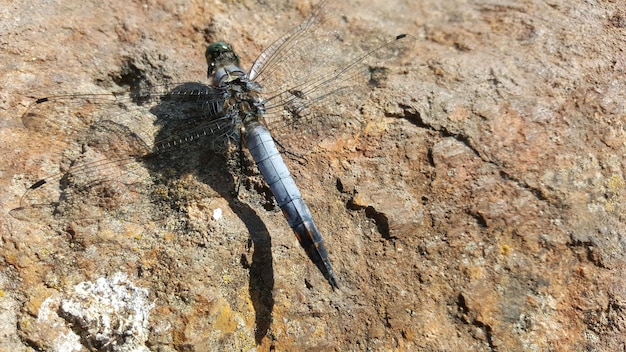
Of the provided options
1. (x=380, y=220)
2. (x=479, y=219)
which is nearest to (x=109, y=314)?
(x=380, y=220)

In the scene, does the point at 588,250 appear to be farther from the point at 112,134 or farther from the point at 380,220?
the point at 112,134

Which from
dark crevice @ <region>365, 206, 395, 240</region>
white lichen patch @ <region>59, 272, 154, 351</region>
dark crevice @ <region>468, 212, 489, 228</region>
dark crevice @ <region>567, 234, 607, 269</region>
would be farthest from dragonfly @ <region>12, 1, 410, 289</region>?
dark crevice @ <region>567, 234, 607, 269</region>

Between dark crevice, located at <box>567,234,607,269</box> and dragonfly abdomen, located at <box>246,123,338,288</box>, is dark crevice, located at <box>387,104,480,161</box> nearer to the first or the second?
dark crevice, located at <box>567,234,607,269</box>

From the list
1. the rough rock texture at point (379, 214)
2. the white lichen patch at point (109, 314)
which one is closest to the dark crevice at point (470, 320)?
the rough rock texture at point (379, 214)

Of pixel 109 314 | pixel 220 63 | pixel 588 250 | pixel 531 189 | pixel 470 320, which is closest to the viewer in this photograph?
pixel 109 314

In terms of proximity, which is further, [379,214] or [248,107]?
[248,107]

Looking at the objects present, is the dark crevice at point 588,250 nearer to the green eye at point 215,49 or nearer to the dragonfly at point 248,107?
the dragonfly at point 248,107

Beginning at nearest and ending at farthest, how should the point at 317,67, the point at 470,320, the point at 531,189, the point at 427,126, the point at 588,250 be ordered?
the point at 470,320 < the point at 588,250 < the point at 531,189 < the point at 427,126 < the point at 317,67
